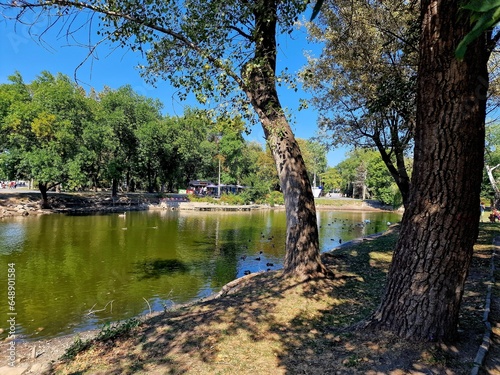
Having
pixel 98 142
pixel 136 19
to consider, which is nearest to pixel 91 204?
pixel 98 142

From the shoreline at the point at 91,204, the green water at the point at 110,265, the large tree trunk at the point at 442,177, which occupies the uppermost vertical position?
the large tree trunk at the point at 442,177

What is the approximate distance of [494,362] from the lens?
2.91 m

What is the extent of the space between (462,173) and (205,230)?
2073 centimetres

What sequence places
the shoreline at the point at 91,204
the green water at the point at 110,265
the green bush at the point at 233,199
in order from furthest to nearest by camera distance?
the green bush at the point at 233,199 → the shoreline at the point at 91,204 → the green water at the point at 110,265

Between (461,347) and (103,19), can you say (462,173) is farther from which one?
(103,19)

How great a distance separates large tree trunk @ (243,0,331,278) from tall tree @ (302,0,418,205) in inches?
99.9

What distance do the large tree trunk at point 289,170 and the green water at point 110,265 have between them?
187 inches

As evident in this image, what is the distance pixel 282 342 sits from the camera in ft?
12.0

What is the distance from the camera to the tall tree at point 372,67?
27.2 ft

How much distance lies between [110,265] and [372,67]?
12.0m

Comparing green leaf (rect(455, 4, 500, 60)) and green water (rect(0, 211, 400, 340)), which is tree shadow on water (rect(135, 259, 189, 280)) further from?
green leaf (rect(455, 4, 500, 60))

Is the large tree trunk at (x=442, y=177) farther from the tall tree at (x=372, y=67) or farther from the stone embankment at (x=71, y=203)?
the stone embankment at (x=71, y=203)

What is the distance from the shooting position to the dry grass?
3000 mm

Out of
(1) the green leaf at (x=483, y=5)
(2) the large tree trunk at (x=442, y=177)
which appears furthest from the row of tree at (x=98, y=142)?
(1) the green leaf at (x=483, y=5)
